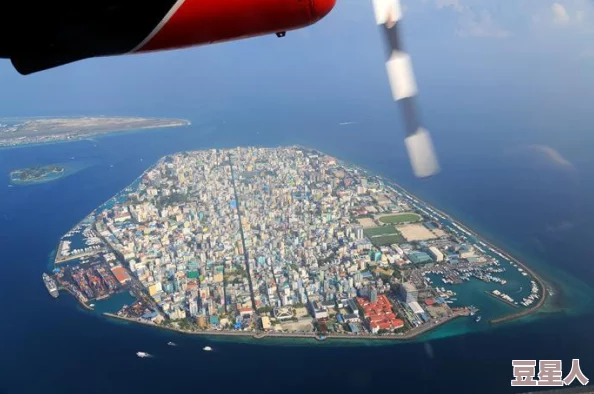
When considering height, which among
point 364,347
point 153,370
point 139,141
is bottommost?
point 364,347

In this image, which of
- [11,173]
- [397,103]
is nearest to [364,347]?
[397,103]

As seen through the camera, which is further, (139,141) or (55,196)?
(139,141)

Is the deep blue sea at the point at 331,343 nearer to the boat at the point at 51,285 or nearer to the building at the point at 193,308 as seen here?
the boat at the point at 51,285

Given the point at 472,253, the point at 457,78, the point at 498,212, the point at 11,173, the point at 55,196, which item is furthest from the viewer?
the point at 457,78

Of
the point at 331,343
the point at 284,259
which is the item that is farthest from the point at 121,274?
the point at 331,343

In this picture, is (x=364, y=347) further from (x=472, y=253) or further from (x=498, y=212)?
(x=498, y=212)

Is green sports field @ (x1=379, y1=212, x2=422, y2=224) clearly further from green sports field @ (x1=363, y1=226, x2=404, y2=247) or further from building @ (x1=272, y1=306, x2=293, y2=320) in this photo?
building @ (x1=272, y1=306, x2=293, y2=320)
